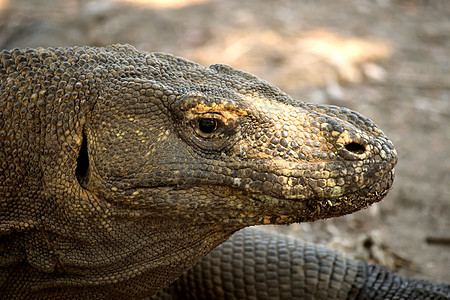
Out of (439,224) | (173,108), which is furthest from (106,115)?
(439,224)

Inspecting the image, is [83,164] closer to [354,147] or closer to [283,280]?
[354,147]

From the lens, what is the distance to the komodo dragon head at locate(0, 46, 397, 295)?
3.02 m

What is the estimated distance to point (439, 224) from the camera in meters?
6.34

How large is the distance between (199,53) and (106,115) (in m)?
7.10

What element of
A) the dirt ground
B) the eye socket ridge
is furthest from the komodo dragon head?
the dirt ground

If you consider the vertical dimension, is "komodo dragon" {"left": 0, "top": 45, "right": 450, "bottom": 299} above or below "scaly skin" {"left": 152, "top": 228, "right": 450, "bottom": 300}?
above

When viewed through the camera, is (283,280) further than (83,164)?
Yes

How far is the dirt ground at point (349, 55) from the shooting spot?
6305 mm

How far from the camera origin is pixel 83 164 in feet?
10.4

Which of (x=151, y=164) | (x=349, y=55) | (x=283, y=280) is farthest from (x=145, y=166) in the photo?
(x=349, y=55)

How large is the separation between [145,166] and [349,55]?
7.78m

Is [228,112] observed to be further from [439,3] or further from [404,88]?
[439,3]

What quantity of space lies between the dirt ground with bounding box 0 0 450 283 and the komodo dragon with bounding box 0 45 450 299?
2.80 meters

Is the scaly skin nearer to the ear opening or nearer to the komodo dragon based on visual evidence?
the komodo dragon
